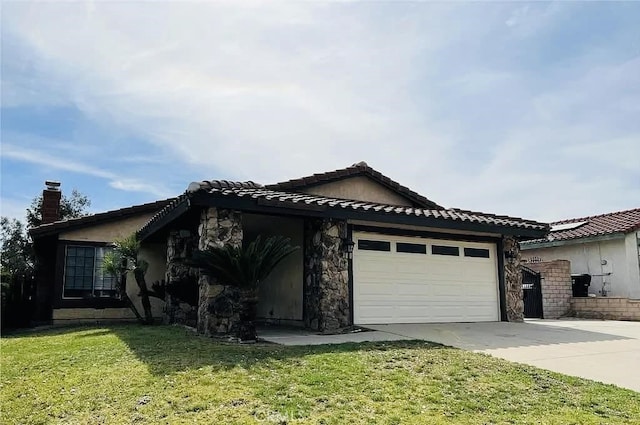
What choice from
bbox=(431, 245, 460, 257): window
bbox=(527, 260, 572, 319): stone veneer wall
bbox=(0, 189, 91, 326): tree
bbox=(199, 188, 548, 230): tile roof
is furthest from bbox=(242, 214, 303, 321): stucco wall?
bbox=(527, 260, 572, 319): stone veneer wall

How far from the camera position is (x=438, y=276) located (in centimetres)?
1238

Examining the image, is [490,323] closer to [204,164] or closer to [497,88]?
[497,88]

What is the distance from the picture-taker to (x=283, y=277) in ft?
43.0

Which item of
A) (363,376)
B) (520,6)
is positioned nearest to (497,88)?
(520,6)

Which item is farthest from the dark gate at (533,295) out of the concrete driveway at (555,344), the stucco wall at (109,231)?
the stucco wall at (109,231)

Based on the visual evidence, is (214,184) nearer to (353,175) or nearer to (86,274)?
(353,175)

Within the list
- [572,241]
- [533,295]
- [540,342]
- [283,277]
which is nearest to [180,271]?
[283,277]

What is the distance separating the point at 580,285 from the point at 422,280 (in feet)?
31.2

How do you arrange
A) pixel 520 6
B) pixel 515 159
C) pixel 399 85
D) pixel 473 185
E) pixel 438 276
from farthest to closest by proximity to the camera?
pixel 473 185 → pixel 515 159 → pixel 438 276 → pixel 399 85 → pixel 520 6

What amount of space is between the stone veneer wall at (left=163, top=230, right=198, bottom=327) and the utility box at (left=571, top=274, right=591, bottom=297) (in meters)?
13.9

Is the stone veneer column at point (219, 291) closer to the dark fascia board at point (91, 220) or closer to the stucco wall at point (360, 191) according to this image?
the stucco wall at point (360, 191)

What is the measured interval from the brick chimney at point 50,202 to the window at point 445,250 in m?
13.1

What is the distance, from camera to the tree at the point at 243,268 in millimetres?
8711

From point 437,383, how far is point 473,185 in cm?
1203
